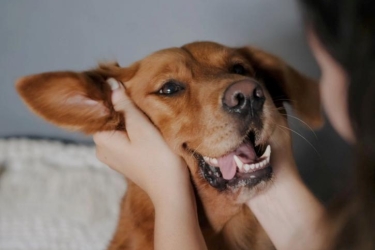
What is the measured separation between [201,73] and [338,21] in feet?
1.85

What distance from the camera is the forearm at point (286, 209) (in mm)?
1267

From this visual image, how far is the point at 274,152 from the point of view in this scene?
1281mm

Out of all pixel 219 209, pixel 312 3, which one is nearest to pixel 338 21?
pixel 312 3

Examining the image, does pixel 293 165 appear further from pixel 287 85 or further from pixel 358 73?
pixel 358 73

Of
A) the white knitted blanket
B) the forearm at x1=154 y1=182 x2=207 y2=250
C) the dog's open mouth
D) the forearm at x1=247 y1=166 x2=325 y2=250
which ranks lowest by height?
the white knitted blanket

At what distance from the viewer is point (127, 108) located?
1222 millimetres

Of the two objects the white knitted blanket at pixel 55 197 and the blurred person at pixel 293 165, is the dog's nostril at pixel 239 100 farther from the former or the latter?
the white knitted blanket at pixel 55 197

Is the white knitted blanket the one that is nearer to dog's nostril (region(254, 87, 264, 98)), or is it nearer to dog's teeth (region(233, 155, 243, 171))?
dog's teeth (region(233, 155, 243, 171))

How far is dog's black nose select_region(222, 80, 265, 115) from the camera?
3.36 ft

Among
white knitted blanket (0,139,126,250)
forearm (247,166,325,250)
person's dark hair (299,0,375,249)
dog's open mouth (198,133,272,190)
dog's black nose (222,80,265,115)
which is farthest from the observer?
white knitted blanket (0,139,126,250)

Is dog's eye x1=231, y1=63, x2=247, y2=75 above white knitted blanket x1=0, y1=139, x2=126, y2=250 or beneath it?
above

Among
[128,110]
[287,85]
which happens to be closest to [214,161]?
[128,110]

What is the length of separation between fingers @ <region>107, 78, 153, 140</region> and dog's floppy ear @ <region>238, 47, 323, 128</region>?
1.22 ft

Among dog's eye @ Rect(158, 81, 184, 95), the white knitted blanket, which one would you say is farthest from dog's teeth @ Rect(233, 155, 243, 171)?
the white knitted blanket
